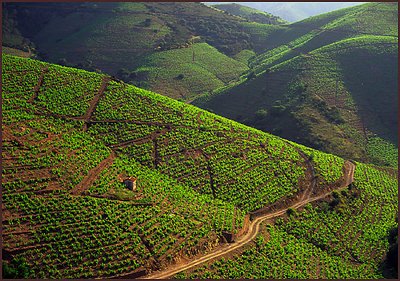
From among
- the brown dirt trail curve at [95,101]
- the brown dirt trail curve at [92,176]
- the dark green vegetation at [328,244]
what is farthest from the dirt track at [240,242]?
the brown dirt trail curve at [95,101]

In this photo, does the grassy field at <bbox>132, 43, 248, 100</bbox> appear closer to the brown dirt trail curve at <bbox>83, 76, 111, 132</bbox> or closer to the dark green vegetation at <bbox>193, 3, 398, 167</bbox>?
the dark green vegetation at <bbox>193, 3, 398, 167</bbox>

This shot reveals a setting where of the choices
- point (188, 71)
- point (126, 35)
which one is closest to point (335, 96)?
point (188, 71)

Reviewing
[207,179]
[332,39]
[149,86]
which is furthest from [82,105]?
[332,39]

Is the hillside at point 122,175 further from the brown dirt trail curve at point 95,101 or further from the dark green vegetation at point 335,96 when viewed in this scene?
the dark green vegetation at point 335,96

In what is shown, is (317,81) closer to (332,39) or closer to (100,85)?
(332,39)

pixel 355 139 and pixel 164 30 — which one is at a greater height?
pixel 164 30
